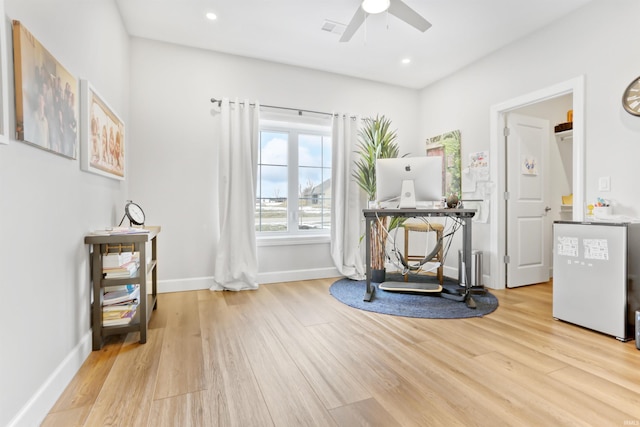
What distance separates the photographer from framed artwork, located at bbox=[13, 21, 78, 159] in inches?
49.6

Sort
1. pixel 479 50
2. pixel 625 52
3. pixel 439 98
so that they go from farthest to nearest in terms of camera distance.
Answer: pixel 439 98
pixel 479 50
pixel 625 52

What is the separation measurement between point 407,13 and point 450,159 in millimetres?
2128

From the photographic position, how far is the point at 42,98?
1.44m

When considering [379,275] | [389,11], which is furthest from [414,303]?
[389,11]

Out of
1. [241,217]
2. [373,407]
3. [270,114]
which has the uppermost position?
[270,114]

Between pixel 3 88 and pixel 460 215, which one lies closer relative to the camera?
pixel 3 88

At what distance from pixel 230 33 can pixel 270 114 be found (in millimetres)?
948

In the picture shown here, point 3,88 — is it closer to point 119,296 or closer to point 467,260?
point 119,296

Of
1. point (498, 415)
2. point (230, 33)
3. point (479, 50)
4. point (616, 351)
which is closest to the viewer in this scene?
point (498, 415)

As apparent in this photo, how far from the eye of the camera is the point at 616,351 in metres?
2.03

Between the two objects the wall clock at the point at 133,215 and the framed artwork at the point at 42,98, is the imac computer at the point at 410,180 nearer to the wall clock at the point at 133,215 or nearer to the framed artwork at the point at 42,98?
the wall clock at the point at 133,215

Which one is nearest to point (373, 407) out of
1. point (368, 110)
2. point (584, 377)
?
point (584, 377)

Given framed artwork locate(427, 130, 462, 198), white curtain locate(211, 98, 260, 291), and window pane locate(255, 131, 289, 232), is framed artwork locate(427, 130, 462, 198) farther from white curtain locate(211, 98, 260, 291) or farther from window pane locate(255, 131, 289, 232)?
white curtain locate(211, 98, 260, 291)

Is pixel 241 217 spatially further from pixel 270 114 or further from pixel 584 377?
pixel 584 377
